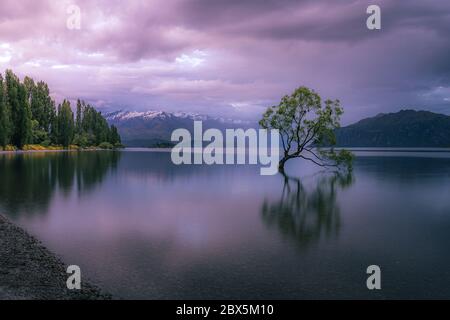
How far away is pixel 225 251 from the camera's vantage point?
747 inches

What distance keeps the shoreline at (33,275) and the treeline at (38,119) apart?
359 ft

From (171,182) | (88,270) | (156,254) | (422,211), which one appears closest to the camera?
(88,270)

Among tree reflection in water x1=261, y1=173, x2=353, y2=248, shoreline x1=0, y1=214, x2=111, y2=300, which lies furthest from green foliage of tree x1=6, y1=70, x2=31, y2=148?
shoreline x1=0, y1=214, x2=111, y2=300

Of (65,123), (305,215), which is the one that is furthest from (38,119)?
(305,215)

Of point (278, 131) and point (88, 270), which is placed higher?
point (278, 131)

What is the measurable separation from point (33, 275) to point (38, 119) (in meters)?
149

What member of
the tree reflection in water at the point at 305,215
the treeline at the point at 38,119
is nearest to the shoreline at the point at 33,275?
the tree reflection in water at the point at 305,215

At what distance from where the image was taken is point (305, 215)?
29.4 meters

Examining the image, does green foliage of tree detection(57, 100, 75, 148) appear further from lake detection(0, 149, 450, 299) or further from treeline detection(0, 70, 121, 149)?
lake detection(0, 149, 450, 299)

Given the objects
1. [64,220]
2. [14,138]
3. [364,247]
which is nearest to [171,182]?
[64,220]

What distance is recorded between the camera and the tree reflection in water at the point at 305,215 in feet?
75.5

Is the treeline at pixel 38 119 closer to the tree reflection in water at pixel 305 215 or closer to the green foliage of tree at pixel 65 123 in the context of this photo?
the green foliage of tree at pixel 65 123
